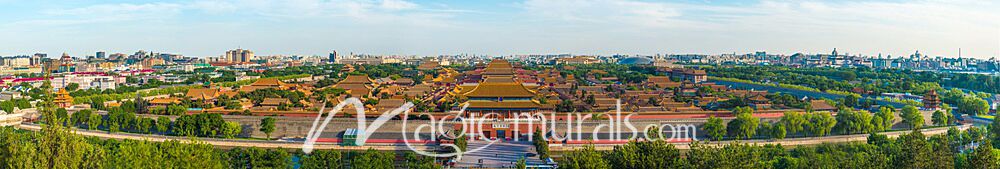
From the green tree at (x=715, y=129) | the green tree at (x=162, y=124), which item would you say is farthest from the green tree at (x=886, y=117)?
the green tree at (x=162, y=124)

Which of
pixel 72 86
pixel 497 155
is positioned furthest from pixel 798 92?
pixel 72 86

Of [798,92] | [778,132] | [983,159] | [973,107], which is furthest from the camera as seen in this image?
[798,92]

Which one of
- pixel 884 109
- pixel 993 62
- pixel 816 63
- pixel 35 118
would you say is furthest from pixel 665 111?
pixel 816 63

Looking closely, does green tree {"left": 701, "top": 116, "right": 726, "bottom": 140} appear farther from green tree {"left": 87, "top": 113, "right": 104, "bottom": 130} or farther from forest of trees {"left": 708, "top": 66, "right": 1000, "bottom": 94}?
green tree {"left": 87, "top": 113, "right": 104, "bottom": 130}

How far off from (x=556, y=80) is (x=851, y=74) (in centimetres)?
1642

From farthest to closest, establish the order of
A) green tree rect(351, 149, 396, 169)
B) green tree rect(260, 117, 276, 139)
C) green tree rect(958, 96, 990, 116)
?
1. green tree rect(958, 96, 990, 116)
2. green tree rect(260, 117, 276, 139)
3. green tree rect(351, 149, 396, 169)

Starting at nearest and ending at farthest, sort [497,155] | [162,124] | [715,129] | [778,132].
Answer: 1. [497,155]
2. [778,132]
3. [715,129]
4. [162,124]

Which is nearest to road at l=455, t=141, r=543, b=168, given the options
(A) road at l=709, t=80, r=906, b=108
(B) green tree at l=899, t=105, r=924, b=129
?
(B) green tree at l=899, t=105, r=924, b=129

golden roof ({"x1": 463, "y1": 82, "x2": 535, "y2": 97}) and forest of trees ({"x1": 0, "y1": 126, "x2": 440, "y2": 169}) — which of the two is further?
golden roof ({"x1": 463, "y1": 82, "x2": 535, "y2": 97})

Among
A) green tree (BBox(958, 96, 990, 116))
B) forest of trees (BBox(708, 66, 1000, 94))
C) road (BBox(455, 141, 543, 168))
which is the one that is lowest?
road (BBox(455, 141, 543, 168))

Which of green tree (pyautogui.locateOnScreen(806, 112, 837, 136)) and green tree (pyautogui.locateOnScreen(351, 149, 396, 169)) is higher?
green tree (pyautogui.locateOnScreen(806, 112, 837, 136))

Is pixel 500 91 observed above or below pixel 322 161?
above

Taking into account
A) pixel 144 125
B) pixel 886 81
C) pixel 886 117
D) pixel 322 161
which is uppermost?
pixel 886 81

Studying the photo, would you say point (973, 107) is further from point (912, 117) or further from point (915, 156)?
point (915, 156)
